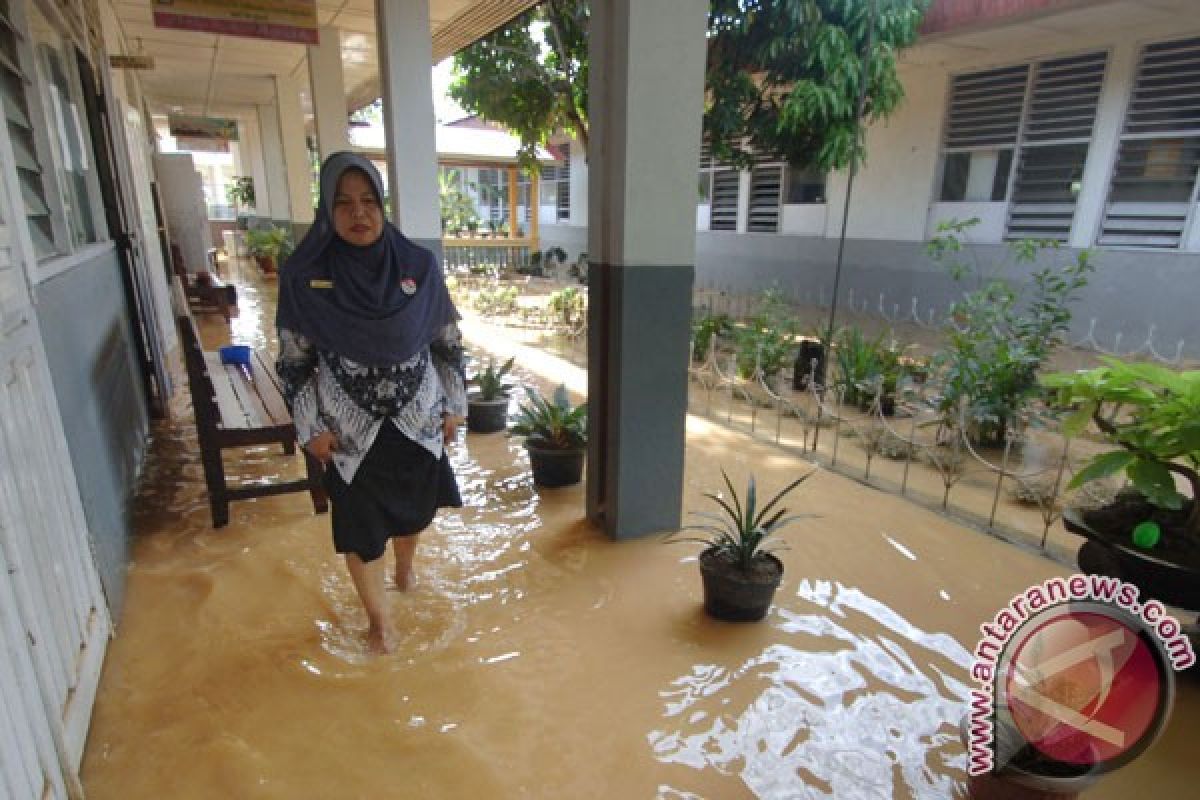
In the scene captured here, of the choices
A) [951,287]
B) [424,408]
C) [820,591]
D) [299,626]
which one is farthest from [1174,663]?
[951,287]

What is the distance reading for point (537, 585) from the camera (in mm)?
2750

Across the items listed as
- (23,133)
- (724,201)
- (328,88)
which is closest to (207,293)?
(328,88)

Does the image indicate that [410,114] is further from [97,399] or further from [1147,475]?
[1147,475]

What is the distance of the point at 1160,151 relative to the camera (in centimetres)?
686

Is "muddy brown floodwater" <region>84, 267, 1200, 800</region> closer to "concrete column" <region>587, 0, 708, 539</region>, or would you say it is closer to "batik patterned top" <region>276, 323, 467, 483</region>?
"concrete column" <region>587, 0, 708, 539</region>

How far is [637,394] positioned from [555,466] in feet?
2.92

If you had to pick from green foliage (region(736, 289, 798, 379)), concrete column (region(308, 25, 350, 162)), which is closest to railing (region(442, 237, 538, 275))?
concrete column (region(308, 25, 350, 162))

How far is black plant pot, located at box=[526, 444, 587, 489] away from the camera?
3.60 m

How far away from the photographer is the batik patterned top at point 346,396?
2.10 metres

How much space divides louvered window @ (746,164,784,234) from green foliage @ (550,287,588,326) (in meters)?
4.61

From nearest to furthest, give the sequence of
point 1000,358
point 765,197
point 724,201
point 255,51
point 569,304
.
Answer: point 1000,358
point 255,51
point 569,304
point 765,197
point 724,201

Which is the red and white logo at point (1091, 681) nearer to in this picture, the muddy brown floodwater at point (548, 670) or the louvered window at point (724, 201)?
the muddy brown floodwater at point (548, 670)

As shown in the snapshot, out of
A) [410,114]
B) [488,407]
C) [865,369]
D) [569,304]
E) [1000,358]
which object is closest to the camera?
[1000,358]

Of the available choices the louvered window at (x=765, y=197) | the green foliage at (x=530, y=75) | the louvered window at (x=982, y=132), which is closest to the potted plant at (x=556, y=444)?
the green foliage at (x=530, y=75)
